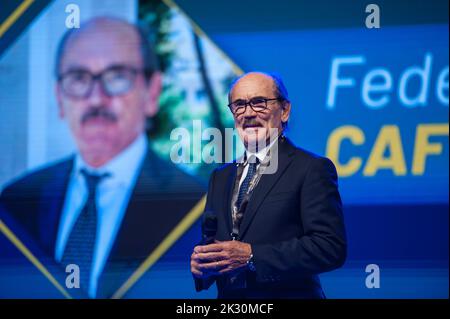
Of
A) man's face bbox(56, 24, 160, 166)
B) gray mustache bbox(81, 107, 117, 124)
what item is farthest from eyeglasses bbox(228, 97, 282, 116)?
gray mustache bbox(81, 107, 117, 124)

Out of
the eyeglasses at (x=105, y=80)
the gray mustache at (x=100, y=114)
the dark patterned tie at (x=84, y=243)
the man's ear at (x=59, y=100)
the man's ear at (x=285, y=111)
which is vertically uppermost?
the eyeglasses at (x=105, y=80)

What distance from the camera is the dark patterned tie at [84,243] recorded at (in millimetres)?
4281

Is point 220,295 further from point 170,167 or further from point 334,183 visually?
point 170,167

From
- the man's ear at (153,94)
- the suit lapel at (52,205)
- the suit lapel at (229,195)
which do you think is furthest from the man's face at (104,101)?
the suit lapel at (229,195)

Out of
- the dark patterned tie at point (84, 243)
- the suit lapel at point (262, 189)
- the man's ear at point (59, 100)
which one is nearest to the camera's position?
the suit lapel at point (262, 189)

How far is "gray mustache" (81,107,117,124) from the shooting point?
4.34m

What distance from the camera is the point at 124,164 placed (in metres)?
4.32

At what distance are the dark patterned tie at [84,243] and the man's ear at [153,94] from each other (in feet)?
2.14

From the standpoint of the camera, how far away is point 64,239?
4.30 m

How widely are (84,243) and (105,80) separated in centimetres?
105

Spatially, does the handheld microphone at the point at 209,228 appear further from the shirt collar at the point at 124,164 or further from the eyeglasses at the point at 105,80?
the eyeglasses at the point at 105,80

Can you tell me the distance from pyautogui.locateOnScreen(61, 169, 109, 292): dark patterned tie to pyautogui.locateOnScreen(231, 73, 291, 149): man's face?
2.04 meters
